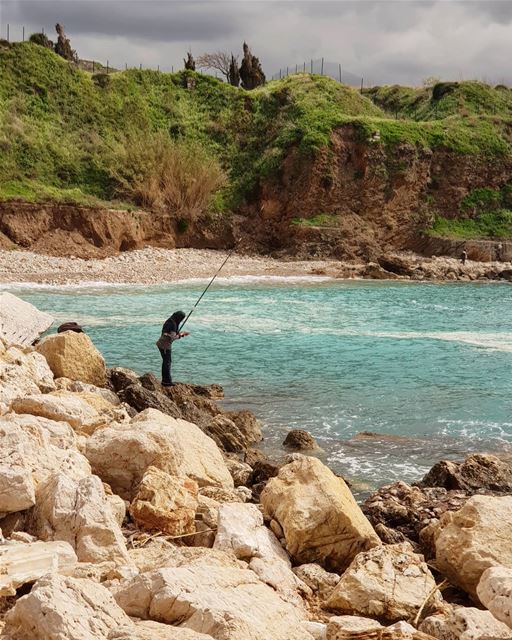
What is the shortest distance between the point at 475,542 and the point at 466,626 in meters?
1.46

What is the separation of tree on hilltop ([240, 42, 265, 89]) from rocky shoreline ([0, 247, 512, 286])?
2146 cm

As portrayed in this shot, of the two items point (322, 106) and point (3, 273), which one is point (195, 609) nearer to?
point (3, 273)

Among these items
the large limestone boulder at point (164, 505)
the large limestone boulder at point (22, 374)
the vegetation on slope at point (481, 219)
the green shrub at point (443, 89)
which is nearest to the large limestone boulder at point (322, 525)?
the large limestone boulder at point (164, 505)

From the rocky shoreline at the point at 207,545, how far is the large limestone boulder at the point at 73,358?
2.41 meters

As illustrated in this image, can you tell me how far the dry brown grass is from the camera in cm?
4203

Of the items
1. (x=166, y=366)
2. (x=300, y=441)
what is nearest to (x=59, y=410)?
(x=300, y=441)

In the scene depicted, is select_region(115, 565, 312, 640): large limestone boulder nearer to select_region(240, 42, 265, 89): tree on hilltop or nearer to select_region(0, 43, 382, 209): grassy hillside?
select_region(0, 43, 382, 209): grassy hillside

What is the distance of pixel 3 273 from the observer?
3091 centimetres

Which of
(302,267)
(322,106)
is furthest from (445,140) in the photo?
(302,267)

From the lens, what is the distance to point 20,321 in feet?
48.4

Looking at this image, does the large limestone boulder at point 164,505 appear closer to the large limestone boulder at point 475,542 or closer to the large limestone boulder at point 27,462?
the large limestone boulder at point 27,462

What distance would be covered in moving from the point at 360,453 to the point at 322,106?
4199cm

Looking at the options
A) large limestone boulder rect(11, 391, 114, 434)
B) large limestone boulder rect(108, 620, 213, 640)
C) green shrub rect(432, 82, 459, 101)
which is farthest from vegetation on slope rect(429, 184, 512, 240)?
large limestone boulder rect(108, 620, 213, 640)

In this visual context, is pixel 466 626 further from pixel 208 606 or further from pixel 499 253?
pixel 499 253
